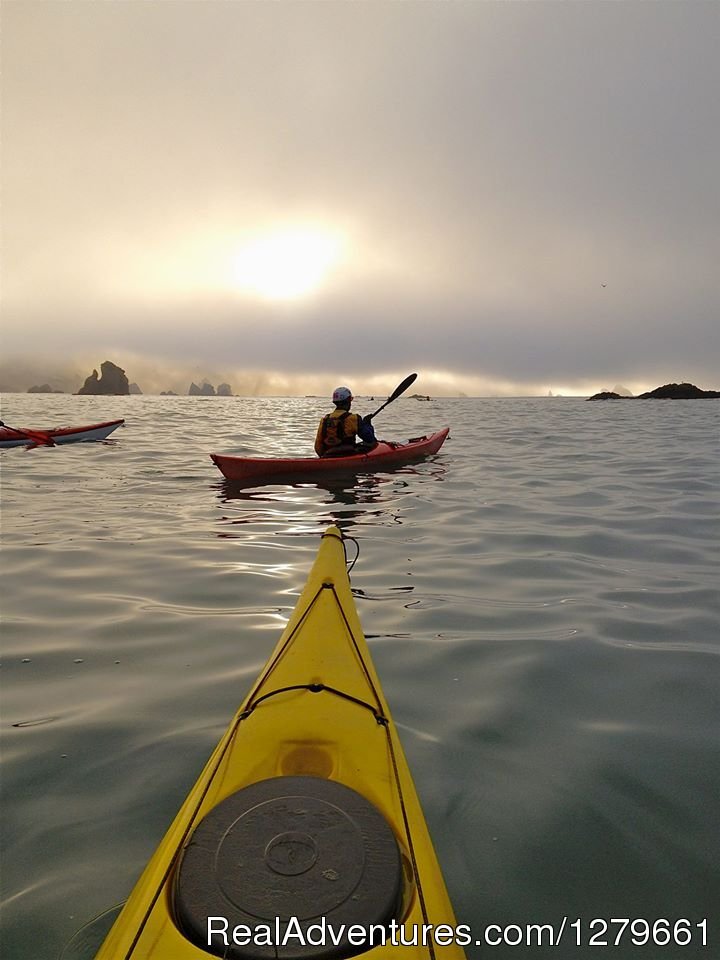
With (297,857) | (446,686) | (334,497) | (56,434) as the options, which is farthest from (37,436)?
(297,857)

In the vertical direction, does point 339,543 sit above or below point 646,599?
above

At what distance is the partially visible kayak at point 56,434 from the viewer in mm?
14523

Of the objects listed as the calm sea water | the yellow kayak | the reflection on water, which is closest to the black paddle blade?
the reflection on water

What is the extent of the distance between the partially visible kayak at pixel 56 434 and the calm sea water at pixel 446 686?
23.9 feet

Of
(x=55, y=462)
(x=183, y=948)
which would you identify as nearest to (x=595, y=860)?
(x=183, y=948)

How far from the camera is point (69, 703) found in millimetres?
3359

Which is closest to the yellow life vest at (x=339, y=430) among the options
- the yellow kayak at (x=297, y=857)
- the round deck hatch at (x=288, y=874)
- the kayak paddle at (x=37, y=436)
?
the kayak paddle at (x=37, y=436)

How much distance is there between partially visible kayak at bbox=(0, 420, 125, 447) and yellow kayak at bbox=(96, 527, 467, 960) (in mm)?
14594

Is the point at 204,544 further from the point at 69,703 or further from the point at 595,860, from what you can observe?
the point at 595,860

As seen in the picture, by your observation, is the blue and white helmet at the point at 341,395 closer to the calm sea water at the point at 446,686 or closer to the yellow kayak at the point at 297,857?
the calm sea water at the point at 446,686

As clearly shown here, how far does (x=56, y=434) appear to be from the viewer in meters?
15.8

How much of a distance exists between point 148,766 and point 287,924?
1552 mm

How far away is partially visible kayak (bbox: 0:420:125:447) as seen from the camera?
14523 mm

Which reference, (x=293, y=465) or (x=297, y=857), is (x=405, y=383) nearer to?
(x=293, y=465)
